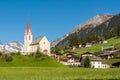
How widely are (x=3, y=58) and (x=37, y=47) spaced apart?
52.4 meters

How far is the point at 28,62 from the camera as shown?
10806 cm

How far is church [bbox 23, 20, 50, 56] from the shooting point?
161 meters

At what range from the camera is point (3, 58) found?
10906 cm

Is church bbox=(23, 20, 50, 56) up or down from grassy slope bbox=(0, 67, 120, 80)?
up

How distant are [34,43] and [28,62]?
5900 cm

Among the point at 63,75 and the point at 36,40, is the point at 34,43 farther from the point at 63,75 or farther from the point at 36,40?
the point at 63,75

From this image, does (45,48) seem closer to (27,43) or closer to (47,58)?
(27,43)

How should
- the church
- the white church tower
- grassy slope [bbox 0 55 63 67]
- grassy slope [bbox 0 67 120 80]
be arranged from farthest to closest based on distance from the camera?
1. the white church tower
2. the church
3. grassy slope [bbox 0 55 63 67]
4. grassy slope [bbox 0 67 120 80]

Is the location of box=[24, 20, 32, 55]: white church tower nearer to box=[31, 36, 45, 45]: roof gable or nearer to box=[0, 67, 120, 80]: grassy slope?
box=[31, 36, 45, 45]: roof gable

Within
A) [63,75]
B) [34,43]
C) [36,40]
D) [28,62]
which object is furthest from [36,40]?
[63,75]

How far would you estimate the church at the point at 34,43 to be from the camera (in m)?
161

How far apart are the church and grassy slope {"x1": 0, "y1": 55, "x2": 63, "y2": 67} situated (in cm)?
4019

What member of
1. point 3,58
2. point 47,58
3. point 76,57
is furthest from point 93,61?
point 3,58

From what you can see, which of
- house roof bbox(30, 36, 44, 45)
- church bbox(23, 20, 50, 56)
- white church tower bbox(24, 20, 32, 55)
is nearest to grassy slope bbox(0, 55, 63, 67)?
church bbox(23, 20, 50, 56)
